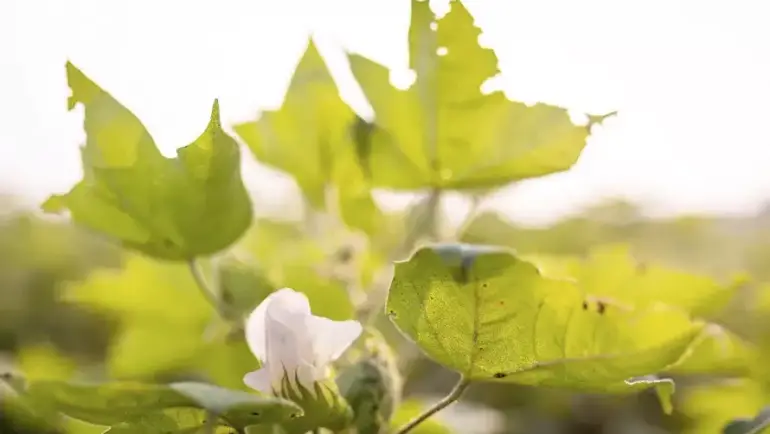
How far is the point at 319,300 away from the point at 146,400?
0.24m

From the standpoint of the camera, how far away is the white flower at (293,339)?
28 centimetres

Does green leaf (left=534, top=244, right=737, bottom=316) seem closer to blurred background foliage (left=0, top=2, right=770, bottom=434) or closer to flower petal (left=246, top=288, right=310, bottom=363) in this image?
blurred background foliage (left=0, top=2, right=770, bottom=434)

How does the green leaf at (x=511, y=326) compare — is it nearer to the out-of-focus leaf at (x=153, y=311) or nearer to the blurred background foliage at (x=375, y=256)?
the blurred background foliage at (x=375, y=256)

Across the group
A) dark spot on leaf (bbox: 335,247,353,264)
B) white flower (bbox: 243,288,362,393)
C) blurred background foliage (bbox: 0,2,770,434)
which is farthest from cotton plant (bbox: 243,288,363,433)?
dark spot on leaf (bbox: 335,247,353,264)

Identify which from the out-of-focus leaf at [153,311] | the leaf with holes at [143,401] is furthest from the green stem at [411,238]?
the leaf with holes at [143,401]

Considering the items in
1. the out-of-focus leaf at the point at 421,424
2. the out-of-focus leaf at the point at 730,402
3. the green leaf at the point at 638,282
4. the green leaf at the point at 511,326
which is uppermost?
the green leaf at the point at 511,326

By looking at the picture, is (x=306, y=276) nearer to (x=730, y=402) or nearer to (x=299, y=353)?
(x=299, y=353)

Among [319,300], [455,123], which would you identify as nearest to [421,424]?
[319,300]

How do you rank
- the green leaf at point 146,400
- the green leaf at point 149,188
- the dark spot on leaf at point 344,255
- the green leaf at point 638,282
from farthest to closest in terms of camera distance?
the dark spot on leaf at point 344,255
the green leaf at point 638,282
the green leaf at point 149,188
the green leaf at point 146,400

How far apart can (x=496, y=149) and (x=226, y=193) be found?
14cm

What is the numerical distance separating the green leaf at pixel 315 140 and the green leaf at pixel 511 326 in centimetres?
23

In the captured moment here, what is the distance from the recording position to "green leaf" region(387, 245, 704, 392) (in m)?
0.24

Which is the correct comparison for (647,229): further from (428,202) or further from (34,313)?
(34,313)

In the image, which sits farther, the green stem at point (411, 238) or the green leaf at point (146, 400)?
the green stem at point (411, 238)
